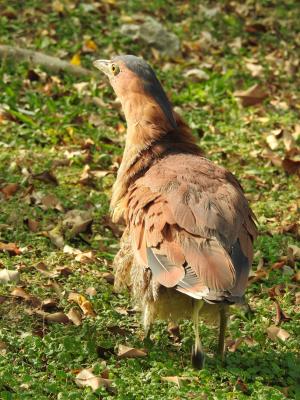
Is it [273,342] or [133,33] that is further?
[133,33]

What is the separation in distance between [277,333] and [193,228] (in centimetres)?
113

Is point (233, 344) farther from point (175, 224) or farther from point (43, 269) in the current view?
point (43, 269)

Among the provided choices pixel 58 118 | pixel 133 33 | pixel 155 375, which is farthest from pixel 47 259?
pixel 133 33

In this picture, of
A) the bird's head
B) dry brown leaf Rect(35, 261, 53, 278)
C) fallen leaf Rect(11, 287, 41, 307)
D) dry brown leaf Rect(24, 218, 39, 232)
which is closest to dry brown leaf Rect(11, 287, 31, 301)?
fallen leaf Rect(11, 287, 41, 307)

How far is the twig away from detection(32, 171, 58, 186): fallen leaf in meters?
2.18

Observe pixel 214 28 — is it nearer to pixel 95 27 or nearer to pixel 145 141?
pixel 95 27

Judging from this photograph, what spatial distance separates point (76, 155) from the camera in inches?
306

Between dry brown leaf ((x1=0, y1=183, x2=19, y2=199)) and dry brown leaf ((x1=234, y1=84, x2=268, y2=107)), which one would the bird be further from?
dry brown leaf ((x1=234, y1=84, x2=268, y2=107))

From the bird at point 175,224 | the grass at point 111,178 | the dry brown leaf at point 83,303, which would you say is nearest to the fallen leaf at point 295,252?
the grass at point 111,178

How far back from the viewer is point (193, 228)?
15.7ft

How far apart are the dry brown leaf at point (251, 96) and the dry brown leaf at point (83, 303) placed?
4116 millimetres

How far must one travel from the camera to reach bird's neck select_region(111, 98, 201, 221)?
5.47m

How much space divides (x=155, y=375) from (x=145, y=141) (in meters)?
1.53

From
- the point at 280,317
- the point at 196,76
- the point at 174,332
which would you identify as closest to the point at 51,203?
the point at 174,332
